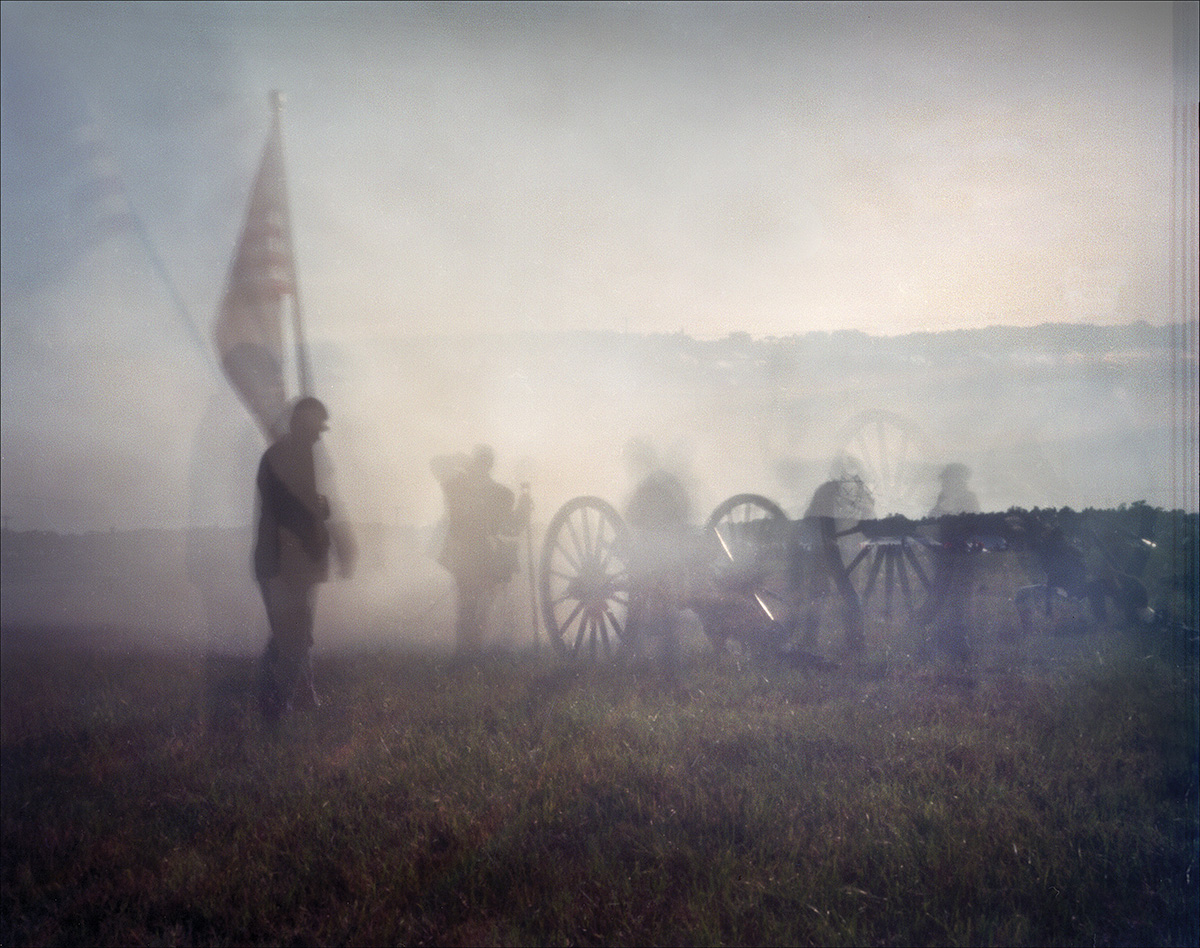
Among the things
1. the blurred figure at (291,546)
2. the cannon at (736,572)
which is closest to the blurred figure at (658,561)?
the cannon at (736,572)

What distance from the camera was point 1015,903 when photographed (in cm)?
246

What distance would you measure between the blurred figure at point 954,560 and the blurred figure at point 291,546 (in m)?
4.74

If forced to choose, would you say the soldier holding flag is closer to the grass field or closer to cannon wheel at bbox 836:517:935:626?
the grass field

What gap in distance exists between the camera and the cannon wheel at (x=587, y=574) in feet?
20.8

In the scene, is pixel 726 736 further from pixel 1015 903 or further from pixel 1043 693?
pixel 1043 693

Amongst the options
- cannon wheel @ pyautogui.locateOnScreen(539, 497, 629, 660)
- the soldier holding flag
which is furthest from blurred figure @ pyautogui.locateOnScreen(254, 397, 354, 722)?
cannon wheel @ pyautogui.locateOnScreen(539, 497, 629, 660)

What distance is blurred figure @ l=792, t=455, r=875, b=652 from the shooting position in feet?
20.0

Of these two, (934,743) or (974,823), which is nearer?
(974,823)

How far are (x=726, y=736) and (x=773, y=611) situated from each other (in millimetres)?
2350

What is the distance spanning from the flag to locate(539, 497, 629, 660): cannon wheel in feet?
8.51

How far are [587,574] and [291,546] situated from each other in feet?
9.19

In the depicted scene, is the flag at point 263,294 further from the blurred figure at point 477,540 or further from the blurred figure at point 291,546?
the blurred figure at point 477,540

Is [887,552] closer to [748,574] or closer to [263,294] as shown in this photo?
[748,574]

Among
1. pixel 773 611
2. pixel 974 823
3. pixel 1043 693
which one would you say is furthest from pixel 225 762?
pixel 1043 693
